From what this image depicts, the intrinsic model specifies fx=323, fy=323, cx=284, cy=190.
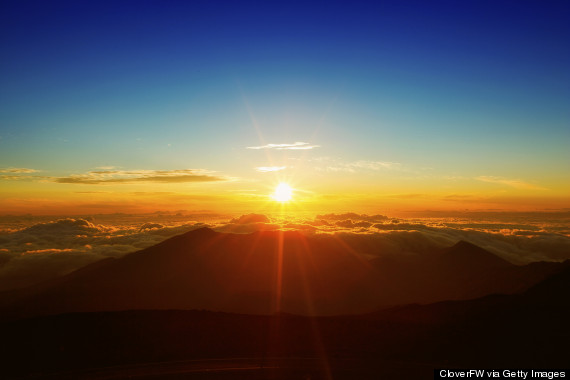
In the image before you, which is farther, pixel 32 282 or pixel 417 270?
pixel 417 270

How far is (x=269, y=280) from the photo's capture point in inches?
5576

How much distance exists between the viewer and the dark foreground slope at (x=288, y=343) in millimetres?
38531

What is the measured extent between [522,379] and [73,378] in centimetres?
5135

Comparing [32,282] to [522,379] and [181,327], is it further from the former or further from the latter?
[522,379]

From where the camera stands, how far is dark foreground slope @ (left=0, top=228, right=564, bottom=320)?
10850 cm

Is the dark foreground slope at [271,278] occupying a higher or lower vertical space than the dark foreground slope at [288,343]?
lower

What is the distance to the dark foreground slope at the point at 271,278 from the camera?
10850 centimetres

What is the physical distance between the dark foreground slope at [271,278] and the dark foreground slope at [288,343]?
47655 millimetres

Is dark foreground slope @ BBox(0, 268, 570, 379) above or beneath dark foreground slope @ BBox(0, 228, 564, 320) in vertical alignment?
above

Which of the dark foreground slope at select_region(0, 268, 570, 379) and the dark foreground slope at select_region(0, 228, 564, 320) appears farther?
the dark foreground slope at select_region(0, 228, 564, 320)

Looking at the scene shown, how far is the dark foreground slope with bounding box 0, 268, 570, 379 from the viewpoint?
126ft

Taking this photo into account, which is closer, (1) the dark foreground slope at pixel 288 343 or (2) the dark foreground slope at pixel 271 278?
(1) the dark foreground slope at pixel 288 343

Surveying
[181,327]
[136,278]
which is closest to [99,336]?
[181,327]

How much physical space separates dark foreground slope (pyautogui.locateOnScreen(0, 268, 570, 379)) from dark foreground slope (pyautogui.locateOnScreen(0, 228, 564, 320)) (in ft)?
156
